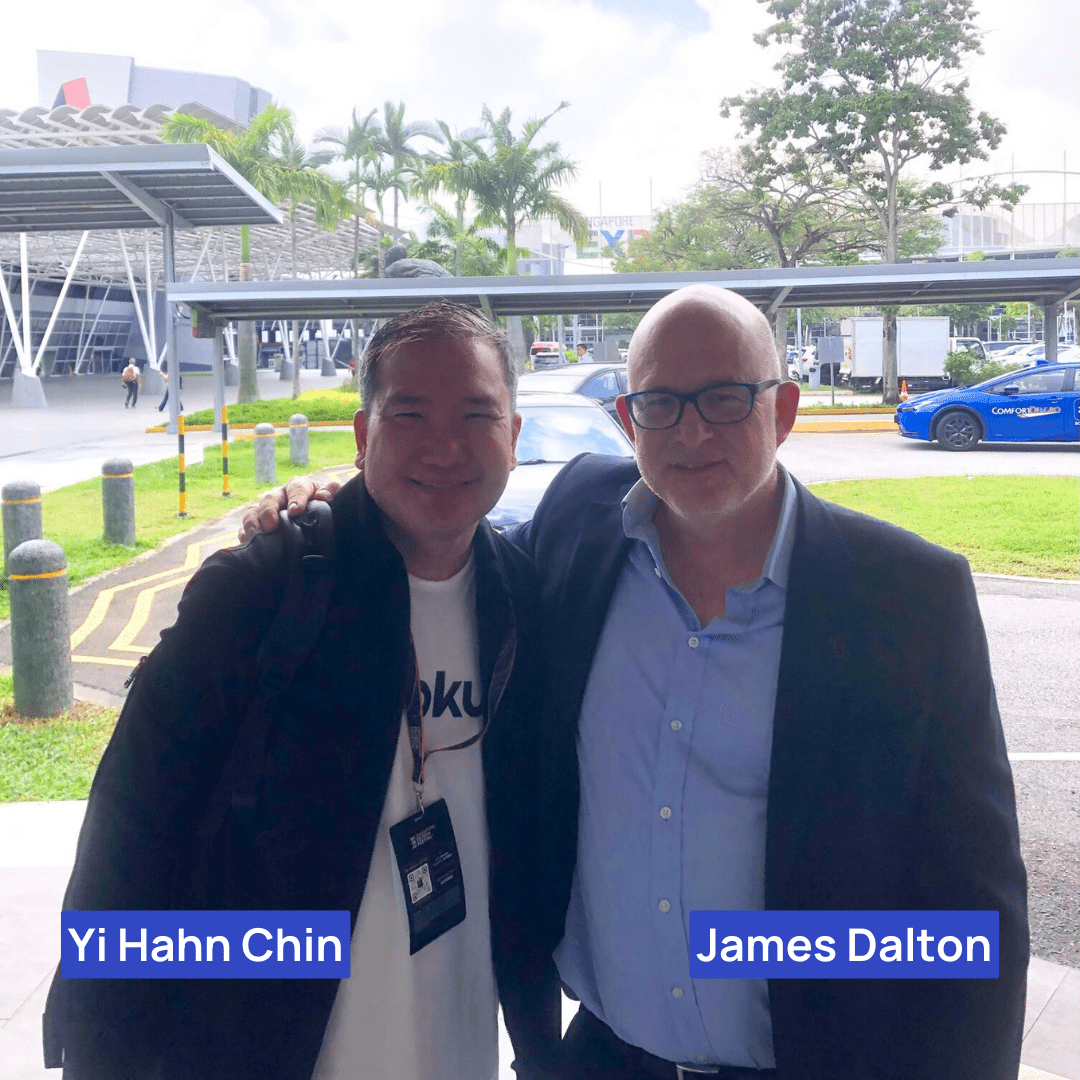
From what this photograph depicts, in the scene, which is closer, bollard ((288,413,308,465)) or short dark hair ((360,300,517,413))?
short dark hair ((360,300,517,413))

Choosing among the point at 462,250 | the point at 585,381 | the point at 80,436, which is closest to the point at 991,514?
the point at 585,381

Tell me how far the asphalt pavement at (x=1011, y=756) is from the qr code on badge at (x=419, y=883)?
1.57 metres

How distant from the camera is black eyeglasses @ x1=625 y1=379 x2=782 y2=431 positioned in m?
1.89

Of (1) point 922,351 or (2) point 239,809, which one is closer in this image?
(2) point 239,809

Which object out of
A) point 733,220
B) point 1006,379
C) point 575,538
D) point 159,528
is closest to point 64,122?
point 733,220

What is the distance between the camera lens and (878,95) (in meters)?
27.4

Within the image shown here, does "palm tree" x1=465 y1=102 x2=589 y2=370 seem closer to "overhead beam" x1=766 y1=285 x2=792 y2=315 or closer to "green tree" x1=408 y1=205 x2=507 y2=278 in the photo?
"green tree" x1=408 y1=205 x2=507 y2=278

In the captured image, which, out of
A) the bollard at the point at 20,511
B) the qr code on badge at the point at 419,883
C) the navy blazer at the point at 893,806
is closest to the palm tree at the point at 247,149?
the bollard at the point at 20,511

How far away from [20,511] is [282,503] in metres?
6.79

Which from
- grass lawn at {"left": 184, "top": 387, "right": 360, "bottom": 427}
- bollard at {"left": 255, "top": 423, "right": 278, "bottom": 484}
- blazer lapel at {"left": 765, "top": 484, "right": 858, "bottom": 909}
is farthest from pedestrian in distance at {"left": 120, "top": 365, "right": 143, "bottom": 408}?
blazer lapel at {"left": 765, "top": 484, "right": 858, "bottom": 909}

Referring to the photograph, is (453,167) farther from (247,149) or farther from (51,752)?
(51,752)

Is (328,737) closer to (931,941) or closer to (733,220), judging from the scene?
(931,941)

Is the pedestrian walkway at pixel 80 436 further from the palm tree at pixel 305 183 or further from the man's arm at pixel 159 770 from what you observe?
the man's arm at pixel 159 770

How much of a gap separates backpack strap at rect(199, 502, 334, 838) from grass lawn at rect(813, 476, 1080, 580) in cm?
865
